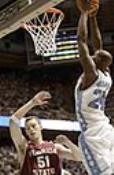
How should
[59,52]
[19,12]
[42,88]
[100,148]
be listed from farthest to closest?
[42,88] → [59,52] → [19,12] → [100,148]

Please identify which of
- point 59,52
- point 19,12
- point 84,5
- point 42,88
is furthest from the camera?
point 42,88

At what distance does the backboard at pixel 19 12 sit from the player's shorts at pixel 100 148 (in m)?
1.59

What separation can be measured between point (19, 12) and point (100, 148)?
82.5 inches

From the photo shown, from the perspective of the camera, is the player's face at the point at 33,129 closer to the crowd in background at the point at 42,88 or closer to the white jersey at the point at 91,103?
the white jersey at the point at 91,103

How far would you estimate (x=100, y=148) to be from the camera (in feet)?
10.8

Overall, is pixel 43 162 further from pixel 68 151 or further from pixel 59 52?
pixel 59 52

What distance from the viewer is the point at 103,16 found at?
11.9 metres

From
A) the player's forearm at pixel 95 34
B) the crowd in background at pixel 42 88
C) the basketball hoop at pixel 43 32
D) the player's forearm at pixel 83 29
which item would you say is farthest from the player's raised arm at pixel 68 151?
the crowd in background at pixel 42 88

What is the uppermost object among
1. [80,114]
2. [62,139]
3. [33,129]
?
[80,114]

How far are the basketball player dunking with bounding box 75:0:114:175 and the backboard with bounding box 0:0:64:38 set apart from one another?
131 cm

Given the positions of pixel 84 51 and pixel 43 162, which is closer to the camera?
pixel 84 51

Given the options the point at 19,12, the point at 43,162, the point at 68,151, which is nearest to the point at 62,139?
the point at 68,151

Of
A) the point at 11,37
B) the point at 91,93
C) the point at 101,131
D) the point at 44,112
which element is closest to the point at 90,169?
the point at 101,131

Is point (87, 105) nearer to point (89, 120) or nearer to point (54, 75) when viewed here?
point (89, 120)
